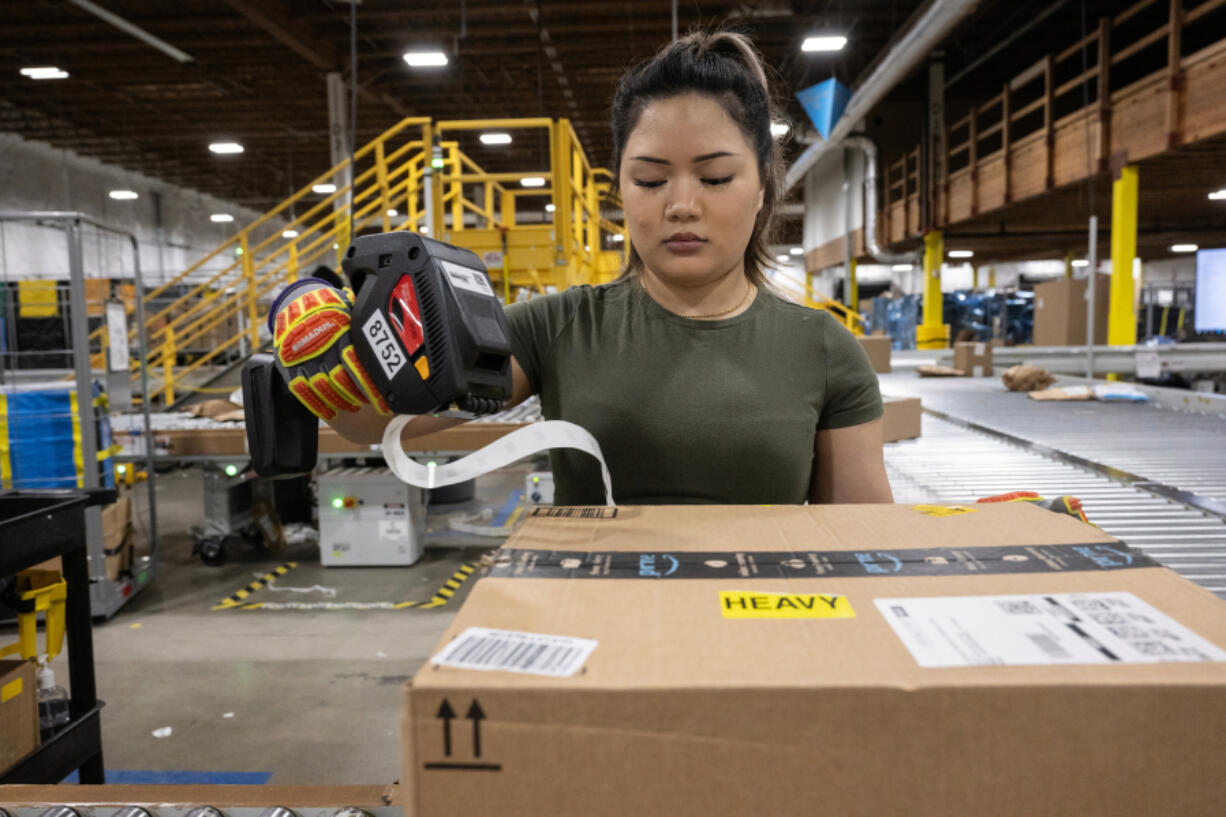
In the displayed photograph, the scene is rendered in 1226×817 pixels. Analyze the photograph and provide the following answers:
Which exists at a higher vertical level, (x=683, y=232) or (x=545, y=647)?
(x=683, y=232)

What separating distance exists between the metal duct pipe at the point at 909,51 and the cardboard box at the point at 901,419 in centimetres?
421

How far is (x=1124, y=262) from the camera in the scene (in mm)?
9344

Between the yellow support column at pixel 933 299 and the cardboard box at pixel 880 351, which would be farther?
the yellow support column at pixel 933 299

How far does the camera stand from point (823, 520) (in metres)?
0.95

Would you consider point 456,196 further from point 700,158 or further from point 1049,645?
point 1049,645

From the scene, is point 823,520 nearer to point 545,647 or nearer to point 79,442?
point 545,647

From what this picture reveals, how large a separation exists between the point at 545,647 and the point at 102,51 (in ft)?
45.4

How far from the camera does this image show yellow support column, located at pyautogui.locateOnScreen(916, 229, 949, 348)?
13.9m

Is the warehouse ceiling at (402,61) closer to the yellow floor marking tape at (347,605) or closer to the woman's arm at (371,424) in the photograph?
the yellow floor marking tape at (347,605)

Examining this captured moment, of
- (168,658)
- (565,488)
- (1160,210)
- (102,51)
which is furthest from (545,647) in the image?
(1160,210)

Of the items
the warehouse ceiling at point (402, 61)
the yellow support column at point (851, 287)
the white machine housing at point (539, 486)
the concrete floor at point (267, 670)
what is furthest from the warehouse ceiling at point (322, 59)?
the concrete floor at point (267, 670)

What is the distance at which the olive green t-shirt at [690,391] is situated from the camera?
3.91 ft

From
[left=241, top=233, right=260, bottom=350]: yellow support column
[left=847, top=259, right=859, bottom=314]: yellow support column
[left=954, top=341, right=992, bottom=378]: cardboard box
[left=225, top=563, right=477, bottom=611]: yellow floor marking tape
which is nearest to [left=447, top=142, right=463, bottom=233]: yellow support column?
[left=241, top=233, right=260, bottom=350]: yellow support column

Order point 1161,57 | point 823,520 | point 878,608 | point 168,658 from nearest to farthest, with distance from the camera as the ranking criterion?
1. point 878,608
2. point 823,520
3. point 168,658
4. point 1161,57
